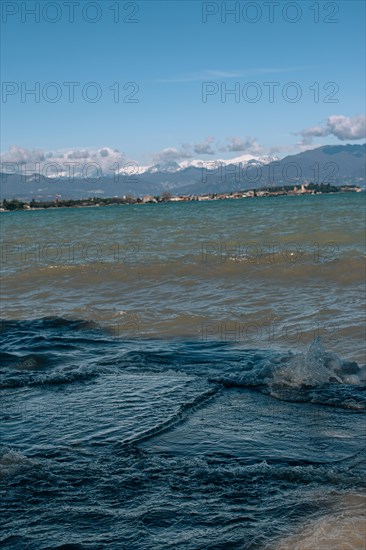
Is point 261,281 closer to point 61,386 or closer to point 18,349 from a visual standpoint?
point 18,349

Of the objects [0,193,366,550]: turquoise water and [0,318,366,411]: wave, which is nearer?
[0,193,366,550]: turquoise water

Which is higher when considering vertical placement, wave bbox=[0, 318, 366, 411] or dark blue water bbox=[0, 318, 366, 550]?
wave bbox=[0, 318, 366, 411]

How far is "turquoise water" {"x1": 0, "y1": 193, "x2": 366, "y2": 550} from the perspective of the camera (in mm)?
4180

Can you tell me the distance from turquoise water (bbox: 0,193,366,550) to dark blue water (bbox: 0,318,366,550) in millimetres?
15

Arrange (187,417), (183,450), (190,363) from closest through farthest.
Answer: (183,450), (187,417), (190,363)

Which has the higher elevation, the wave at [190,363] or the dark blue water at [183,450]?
the wave at [190,363]

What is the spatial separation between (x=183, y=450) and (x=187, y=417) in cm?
87

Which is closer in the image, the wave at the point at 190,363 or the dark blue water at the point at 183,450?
the dark blue water at the point at 183,450

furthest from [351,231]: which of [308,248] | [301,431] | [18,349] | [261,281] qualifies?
[301,431]

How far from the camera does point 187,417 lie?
20.6ft

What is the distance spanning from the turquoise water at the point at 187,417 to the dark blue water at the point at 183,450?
1 centimetres

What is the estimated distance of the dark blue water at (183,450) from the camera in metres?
4.10

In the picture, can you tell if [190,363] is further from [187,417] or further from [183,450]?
[183,450]

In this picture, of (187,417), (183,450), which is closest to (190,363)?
(187,417)
